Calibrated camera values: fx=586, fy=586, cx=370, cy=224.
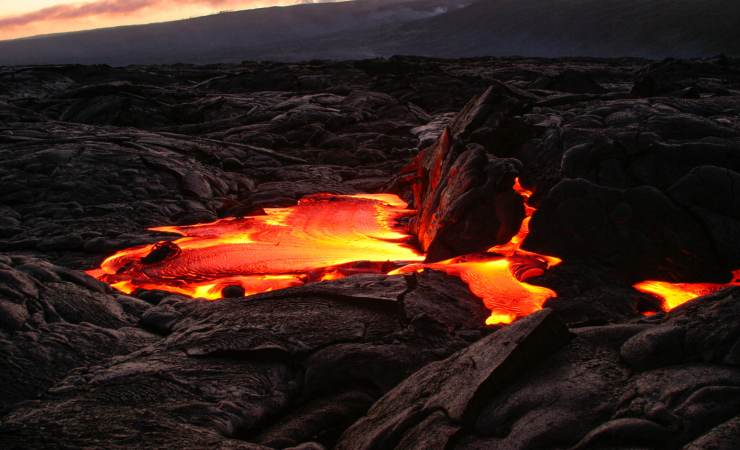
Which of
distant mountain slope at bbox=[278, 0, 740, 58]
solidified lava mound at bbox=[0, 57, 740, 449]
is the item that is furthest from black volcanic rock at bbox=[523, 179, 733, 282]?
distant mountain slope at bbox=[278, 0, 740, 58]

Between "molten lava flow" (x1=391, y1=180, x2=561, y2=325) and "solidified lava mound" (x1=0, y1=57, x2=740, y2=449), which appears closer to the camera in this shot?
"solidified lava mound" (x1=0, y1=57, x2=740, y2=449)

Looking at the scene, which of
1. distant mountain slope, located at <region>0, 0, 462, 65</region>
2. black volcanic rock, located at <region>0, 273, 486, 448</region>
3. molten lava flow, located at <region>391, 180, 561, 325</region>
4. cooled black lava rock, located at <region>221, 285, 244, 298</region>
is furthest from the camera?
distant mountain slope, located at <region>0, 0, 462, 65</region>

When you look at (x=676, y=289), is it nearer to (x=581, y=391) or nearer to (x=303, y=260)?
(x=581, y=391)

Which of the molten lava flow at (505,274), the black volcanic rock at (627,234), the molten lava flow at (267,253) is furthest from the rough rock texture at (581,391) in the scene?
A: the molten lava flow at (267,253)

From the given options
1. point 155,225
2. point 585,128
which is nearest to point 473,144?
point 585,128

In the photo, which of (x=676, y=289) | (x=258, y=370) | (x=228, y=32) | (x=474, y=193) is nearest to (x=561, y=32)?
(x=228, y=32)

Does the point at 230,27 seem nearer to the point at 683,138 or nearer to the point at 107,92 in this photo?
the point at 107,92

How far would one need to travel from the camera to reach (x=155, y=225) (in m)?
11.9

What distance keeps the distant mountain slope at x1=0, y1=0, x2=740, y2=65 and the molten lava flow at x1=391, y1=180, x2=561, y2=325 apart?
63669 mm

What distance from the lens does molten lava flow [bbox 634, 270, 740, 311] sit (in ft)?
23.7

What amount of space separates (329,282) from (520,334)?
3234 mm

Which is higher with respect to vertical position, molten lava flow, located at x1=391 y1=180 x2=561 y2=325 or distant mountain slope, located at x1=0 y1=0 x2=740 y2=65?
distant mountain slope, located at x1=0 y1=0 x2=740 y2=65

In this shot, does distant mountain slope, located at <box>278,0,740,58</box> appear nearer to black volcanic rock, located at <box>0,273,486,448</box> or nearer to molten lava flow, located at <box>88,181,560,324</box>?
molten lava flow, located at <box>88,181,560,324</box>

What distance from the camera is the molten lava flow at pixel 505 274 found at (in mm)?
6941
